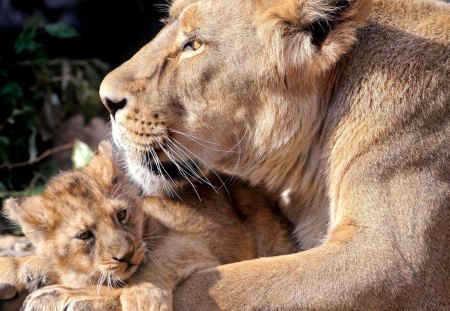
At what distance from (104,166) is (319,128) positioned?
34.5 inches

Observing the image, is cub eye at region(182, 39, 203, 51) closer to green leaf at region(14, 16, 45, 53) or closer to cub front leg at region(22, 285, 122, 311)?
cub front leg at region(22, 285, 122, 311)

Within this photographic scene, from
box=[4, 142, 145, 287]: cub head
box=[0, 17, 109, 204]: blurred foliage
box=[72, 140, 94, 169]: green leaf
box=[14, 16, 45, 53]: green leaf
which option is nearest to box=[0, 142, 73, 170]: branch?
box=[0, 17, 109, 204]: blurred foliage

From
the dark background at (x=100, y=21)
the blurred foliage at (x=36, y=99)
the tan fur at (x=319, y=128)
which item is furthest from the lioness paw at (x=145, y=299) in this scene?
the dark background at (x=100, y=21)

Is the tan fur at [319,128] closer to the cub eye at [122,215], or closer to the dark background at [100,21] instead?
the cub eye at [122,215]

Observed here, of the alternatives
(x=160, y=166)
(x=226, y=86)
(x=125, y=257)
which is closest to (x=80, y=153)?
(x=160, y=166)

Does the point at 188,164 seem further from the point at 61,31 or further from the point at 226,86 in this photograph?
the point at 61,31

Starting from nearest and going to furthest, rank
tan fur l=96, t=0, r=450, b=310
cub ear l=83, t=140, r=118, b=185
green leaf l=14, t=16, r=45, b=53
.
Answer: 1. tan fur l=96, t=0, r=450, b=310
2. cub ear l=83, t=140, r=118, b=185
3. green leaf l=14, t=16, r=45, b=53

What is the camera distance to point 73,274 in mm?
3357

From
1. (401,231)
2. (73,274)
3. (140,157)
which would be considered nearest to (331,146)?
(401,231)

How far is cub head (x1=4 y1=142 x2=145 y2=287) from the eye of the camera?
3.25 meters

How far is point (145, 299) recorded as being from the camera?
3.10m

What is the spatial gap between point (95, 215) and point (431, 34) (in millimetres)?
1407

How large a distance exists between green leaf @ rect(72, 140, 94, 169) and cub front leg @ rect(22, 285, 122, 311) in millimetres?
2548

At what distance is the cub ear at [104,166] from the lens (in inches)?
144
